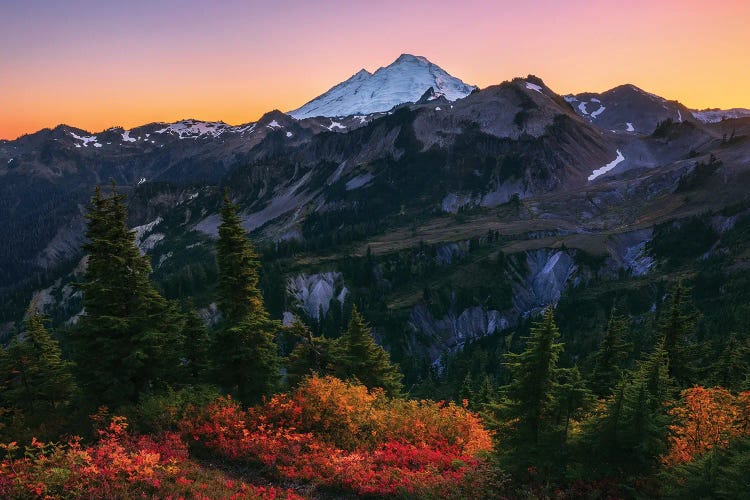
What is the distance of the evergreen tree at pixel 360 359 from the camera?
32.7 m

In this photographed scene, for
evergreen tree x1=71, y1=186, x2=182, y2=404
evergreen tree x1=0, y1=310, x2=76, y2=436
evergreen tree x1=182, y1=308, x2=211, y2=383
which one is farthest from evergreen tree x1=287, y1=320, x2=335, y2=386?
evergreen tree x1=0, y1=310, x2=76, y2=436

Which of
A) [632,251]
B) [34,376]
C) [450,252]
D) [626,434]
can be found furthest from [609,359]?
[632,251]

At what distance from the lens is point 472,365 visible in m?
90.9

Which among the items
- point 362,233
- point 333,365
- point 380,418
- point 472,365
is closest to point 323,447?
point 380,418

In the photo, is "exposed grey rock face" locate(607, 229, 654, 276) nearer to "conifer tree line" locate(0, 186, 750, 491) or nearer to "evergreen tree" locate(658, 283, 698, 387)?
"conifer tree line" locate(0, 186, 750, 491)

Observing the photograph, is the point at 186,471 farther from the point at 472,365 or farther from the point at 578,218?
the point at 578,218

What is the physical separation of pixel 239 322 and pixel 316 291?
102551 mm

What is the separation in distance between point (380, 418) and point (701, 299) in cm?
10967

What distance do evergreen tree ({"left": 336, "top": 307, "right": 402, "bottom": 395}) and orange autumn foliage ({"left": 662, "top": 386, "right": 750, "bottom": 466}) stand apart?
2107cm

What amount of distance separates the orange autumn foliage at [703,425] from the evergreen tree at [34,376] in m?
32.4

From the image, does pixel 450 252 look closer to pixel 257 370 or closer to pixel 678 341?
pixel 678 341

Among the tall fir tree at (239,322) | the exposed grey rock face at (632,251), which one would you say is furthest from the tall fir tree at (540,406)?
the exposed grey rock face at (632,251)

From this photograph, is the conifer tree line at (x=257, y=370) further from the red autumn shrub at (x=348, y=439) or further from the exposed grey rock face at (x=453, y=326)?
the exposed grey rock face at (x=453, y=326)

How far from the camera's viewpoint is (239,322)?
24.2 meters
